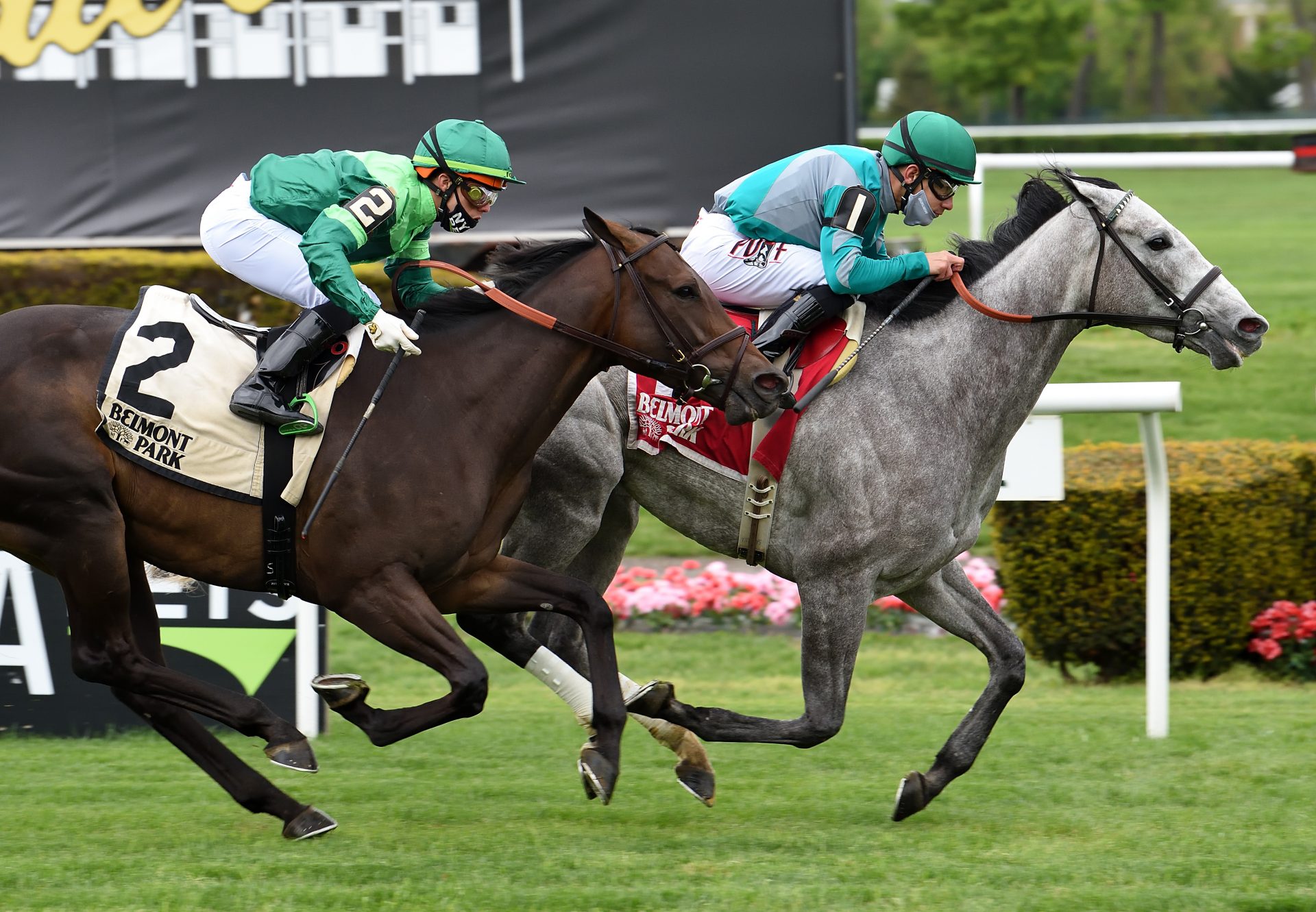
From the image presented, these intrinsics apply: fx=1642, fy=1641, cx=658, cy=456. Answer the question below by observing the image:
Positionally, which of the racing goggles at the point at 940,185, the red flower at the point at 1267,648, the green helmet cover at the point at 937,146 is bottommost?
the red flower at the point at 1267,648

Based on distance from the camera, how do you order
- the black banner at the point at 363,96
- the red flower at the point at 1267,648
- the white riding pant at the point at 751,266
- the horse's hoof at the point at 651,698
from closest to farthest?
the horse's hoof at the point at 651,698
the white riding pant at the point at 751,266
the red flower at the point at 1267,648
the black banner at the point at 363,96

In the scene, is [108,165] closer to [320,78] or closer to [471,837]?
[320,78]

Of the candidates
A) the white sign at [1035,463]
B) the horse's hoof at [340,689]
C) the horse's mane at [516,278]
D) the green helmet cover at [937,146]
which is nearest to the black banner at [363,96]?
the white sign at [1035,463]

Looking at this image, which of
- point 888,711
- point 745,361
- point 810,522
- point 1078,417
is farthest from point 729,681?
point 1078,417

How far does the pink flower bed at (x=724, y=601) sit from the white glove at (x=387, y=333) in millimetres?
4062

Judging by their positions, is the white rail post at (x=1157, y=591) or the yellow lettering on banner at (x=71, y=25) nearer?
the white rail post at (x=1157, y=591)

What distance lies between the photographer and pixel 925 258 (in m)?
4.79

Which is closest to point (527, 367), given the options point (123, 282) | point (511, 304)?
point (511, 304)

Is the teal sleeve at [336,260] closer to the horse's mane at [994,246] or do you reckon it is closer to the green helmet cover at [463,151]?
the green helmet cover at [463,151]

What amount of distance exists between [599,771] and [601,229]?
1.45 meters

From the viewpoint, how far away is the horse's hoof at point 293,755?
434 centimetres

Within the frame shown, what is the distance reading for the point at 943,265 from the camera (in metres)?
4.84

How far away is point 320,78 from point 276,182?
6.11 metres

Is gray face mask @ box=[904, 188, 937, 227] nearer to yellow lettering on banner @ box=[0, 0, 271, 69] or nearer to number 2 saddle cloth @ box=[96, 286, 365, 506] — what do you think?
number 2 saddle cloth @ box=[96, 286, 365, 506]
